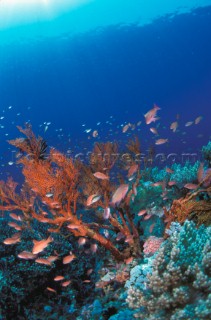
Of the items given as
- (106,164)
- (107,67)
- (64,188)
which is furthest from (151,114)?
(107,67)

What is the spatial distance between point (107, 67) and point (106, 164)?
62877 mm

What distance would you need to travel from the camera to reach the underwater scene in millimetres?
4523

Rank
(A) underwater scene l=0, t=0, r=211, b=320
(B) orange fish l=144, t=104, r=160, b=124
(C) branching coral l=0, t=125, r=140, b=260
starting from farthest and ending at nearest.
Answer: (B) orange fish l=144, t=104, r=160, b=124
(C) branching coral l=0, t=125, r=140, b=260
(A) underwater scene l=0, t=0, r=211, b=320

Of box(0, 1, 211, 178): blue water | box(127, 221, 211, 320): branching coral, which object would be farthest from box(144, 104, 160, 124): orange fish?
box(0, 1, 211, 178): blue water

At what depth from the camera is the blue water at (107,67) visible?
45.5 meters

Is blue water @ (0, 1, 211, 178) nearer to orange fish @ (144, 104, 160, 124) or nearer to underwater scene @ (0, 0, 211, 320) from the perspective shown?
underwater scene @ (0, 0, 211, 320)

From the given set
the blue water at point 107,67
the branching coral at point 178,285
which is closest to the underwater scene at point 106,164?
the branching coral at point 178,285

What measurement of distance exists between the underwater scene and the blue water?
28 centimetres

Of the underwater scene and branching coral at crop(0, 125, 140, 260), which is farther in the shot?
branching coral at crop(0, 125, 140, 260)

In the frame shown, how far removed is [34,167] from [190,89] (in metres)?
62.3

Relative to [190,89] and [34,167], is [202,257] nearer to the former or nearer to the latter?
[34,167]

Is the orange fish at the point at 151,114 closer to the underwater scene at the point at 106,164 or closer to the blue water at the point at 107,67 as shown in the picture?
the underwater scene at the point at 106,164

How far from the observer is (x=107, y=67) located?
211 ft

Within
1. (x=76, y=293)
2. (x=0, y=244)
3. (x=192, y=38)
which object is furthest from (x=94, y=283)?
(x=192, y=38)
